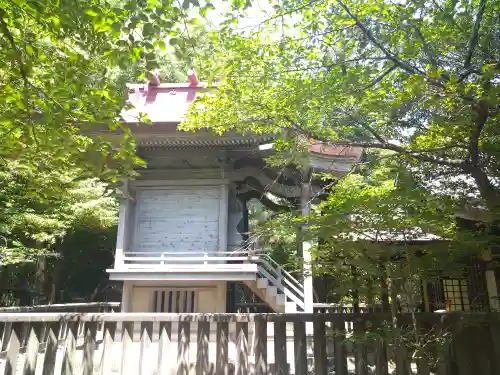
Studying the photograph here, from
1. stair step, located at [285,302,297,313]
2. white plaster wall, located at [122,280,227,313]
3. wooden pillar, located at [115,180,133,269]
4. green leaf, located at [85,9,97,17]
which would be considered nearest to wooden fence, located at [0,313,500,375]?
green leaf, located at [85,9,97,17]

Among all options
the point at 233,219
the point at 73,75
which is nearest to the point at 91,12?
the point at 73,75

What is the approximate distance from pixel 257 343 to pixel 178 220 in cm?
679

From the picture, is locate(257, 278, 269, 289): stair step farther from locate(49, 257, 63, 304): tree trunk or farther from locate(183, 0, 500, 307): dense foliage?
locate(49, 257, 63, 304): tree trunk

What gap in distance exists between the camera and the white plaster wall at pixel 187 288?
9828mm

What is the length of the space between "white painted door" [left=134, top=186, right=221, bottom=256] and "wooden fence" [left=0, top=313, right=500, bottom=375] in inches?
236

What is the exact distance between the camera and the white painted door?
9969 mm

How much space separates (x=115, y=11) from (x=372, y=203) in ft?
8.47

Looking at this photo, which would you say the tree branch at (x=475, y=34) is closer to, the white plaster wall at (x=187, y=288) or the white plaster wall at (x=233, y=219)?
the white plaster wall at (x=233, y=219)

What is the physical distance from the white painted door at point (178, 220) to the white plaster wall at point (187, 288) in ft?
2.80

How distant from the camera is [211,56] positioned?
4.52 metres

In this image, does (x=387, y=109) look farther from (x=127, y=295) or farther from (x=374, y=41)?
(x=127, y=295)

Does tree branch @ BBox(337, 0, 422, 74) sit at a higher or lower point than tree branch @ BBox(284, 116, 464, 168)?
higher

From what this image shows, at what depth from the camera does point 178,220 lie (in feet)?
33.4

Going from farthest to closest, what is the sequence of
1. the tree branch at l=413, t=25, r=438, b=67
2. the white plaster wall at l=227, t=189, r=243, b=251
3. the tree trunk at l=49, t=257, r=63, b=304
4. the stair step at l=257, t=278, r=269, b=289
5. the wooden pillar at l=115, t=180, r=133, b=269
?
1. the tree trunk at l=49, t=257, r=63, b=304
2. the white plaster wall at l=227, t=189, r=243, b=251
3. the wooden pillar at l=115, t=180, r=133, b=269
4. the stair step at l=257, t=278, r=269, b=289
5. the tree branch at l=413, t=25, r=438, b=67
